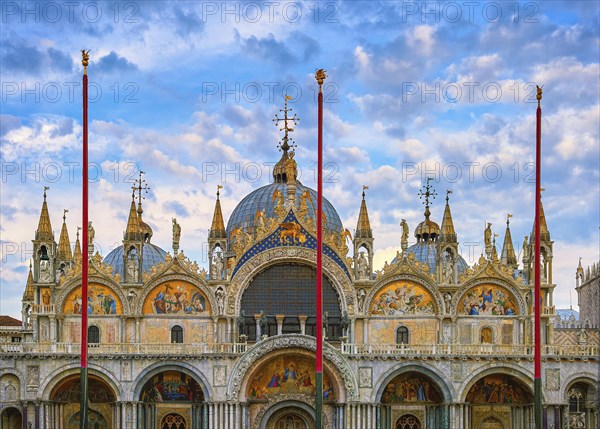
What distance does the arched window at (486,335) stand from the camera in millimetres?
61250

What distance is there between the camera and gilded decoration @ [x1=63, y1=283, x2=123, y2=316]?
200 feet

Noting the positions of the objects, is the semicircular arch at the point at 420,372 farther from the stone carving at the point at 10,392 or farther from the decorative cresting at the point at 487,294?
the stone carving at the point at 10,392

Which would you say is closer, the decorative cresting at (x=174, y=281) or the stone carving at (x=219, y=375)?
the stone carving at (x=219, y=375)

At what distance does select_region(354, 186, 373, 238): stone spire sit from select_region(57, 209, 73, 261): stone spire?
17897mm

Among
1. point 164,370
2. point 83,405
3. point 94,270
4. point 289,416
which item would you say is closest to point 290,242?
point 289,416

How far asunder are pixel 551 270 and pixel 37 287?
28.5 metres

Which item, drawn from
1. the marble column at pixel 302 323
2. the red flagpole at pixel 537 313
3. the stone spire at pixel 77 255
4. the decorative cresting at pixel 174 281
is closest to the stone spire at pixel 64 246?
the stone spire at pixel 77 255

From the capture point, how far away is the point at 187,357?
191ft

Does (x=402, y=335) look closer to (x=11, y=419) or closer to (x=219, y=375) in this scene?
(x=219, y=375)

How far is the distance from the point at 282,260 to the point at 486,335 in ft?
39.4

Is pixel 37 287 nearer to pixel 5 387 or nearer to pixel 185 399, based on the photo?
pixel 5 387

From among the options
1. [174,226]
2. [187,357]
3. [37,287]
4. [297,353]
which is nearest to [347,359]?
[297,353]

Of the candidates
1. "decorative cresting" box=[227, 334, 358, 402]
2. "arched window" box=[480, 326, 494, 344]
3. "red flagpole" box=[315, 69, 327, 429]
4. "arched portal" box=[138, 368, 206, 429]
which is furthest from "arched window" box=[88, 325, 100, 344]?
"red flagpole" box=[315, 69, 327, 429]

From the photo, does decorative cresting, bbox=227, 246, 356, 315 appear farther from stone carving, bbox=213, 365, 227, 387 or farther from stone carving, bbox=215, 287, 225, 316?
stone carving, bbox=213, 365, 227, 387
